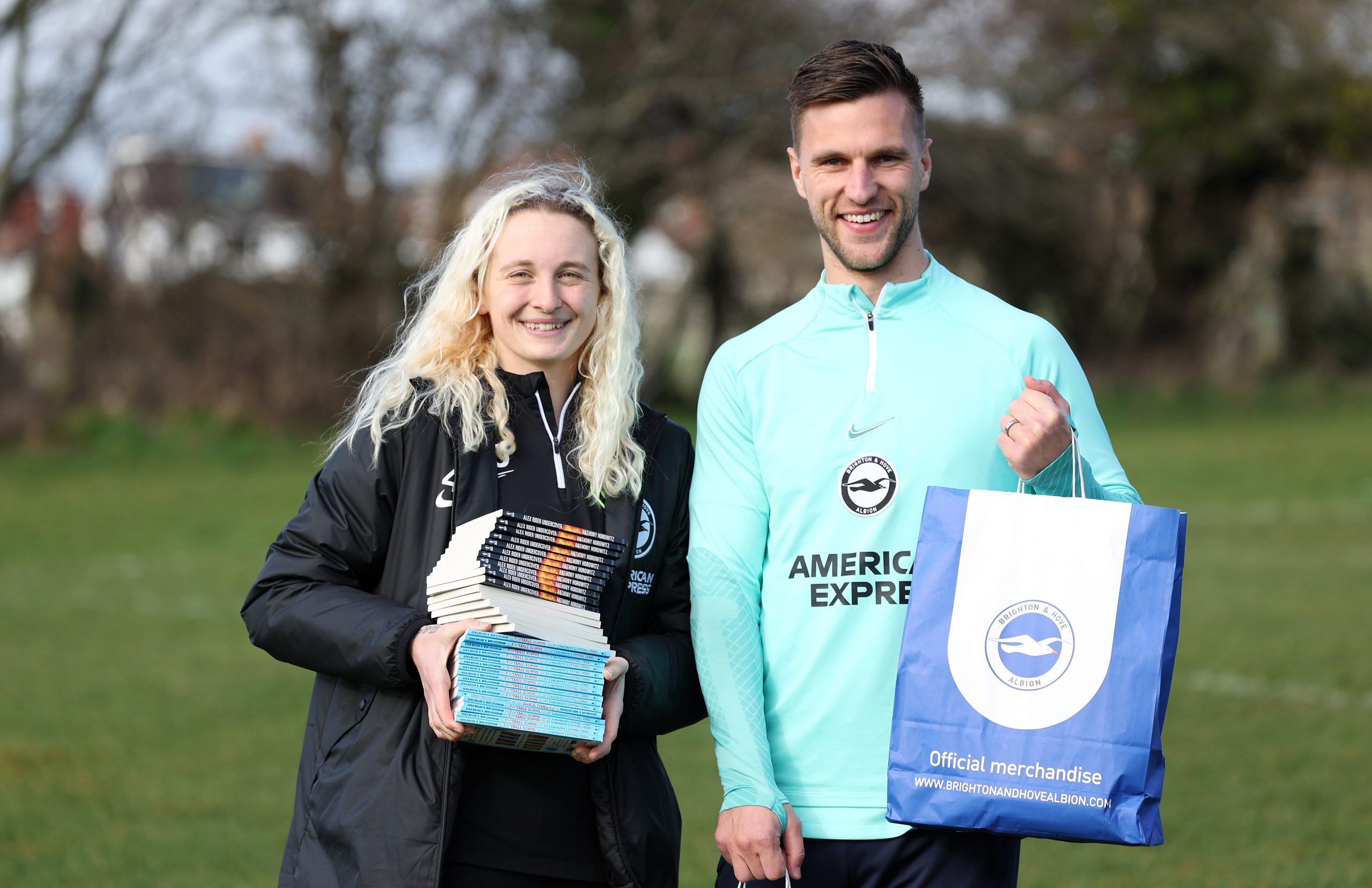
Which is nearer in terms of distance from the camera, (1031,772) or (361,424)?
(1031,772)

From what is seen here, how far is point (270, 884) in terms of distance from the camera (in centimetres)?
575

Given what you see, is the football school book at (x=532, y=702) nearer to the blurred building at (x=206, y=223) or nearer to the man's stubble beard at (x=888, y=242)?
the man's stubble beard at (x=888, y=242)

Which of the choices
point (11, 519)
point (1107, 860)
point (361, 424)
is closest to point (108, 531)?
point (11, 519)

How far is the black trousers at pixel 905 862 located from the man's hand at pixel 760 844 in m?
0.05

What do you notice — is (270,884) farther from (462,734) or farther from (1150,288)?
(1150,288)

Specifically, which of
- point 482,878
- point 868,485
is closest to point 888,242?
point 868,485

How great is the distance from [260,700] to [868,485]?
7277 mm

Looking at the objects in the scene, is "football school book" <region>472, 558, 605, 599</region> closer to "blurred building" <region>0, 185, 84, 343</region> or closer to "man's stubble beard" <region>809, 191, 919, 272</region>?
"man's stubble beard" <region>809, 191, 919, 272</region>

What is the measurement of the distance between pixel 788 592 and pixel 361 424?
0.95 metres

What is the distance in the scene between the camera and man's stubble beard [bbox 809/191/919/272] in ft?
9.48

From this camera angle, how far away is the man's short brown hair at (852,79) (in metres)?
2.82

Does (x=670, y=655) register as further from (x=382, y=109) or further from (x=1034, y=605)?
(x=382, y=109)

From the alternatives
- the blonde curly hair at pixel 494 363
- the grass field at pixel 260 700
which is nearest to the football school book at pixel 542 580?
the blonde curly hair at pixel 494 363

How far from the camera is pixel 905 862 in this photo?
2.74 metres
